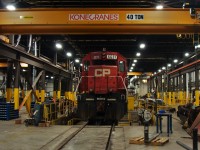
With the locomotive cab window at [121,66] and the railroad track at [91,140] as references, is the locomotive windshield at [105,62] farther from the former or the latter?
the railroad track at [91,140]

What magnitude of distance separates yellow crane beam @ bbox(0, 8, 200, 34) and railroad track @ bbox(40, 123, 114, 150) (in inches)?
141

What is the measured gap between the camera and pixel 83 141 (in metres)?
9.62

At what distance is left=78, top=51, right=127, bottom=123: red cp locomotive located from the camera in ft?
47.2

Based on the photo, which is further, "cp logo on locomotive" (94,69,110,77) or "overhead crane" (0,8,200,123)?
"cp logo on locomotive" (94,69,110,77)

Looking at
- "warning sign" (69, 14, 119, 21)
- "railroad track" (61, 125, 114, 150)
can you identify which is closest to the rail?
"railroad track" (61, 125, 114, 150)

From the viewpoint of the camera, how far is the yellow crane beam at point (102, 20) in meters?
9.50

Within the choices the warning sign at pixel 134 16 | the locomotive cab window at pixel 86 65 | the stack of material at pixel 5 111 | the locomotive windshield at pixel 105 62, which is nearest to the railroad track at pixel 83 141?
the warning sign at pixel 134 16

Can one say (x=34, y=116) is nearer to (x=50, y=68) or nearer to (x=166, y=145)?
(x=166, y=145)

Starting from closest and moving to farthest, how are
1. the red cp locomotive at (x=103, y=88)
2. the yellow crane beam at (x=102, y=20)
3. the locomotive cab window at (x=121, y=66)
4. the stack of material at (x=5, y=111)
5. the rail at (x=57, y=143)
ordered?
the rail at (x=57, y=143) < the yellow crane beam at (x=102, y=20) < the red cp locomotive at (x=103, y=88) < the locomotive cab window at (x=121, y=66) < the stack of material at (x=5, y=111)

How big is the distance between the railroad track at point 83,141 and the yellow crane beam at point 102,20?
3578mm

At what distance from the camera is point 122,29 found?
9.68m

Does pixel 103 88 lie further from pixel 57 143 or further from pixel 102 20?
pixel 57 143

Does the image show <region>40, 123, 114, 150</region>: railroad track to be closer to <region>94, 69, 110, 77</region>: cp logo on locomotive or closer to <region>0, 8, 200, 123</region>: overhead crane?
<region>0, 8, 200, 123</region>: overhead crane

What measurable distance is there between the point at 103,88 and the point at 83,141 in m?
5.63
